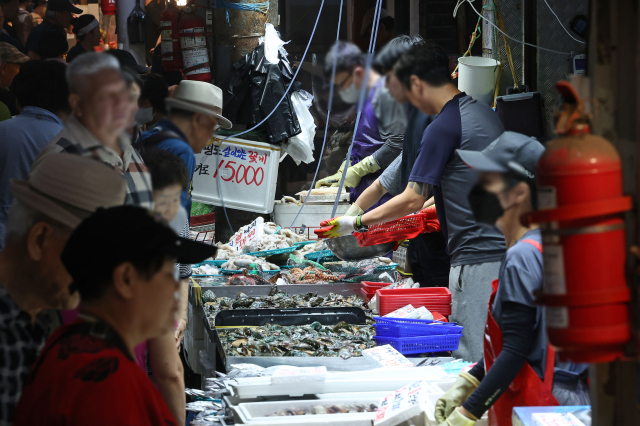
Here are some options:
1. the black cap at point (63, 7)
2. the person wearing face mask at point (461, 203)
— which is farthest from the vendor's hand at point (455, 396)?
the black cap at point (63, 7)

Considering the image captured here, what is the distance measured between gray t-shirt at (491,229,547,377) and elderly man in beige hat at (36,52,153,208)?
1.35 metres

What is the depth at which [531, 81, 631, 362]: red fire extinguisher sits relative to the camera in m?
1.23

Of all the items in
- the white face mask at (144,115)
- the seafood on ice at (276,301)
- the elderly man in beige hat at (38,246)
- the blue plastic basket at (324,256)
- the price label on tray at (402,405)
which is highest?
the white face mask at (144,115)

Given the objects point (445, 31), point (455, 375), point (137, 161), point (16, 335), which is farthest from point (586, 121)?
point (445, 31)

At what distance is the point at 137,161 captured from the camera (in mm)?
1544

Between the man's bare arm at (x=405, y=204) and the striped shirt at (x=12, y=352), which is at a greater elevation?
the striped shirt at (x=12, y=352)

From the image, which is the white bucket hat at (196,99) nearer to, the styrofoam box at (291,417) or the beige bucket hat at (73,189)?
the beige bucket hat at (73,189)

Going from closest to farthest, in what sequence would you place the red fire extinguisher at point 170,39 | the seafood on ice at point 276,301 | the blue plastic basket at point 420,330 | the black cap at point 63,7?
the red fire extinguisher at point 170,39 → the blue plastic basket at point 420,330 → the seafood on ice at point 276,301 → the black cap at point 63,7

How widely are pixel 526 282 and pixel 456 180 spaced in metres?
0.98

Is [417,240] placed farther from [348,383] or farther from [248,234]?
[348,383]

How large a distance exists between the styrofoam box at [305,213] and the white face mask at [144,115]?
17.9ft

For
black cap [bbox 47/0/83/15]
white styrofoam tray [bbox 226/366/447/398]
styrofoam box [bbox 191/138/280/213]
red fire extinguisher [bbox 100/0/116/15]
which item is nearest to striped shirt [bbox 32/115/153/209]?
white styrofoam tray [bbox 226/366/447/398]

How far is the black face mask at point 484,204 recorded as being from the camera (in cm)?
144

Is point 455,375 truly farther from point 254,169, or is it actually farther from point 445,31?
point 445,31
